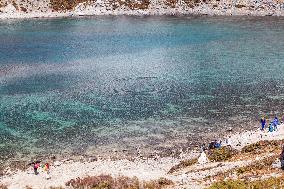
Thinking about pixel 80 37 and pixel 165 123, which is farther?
pixel 80 37

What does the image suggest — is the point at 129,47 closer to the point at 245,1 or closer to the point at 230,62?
the point at 230,62

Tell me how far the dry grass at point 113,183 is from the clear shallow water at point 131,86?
1156 cm

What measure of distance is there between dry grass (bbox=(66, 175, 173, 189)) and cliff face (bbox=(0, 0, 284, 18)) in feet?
482

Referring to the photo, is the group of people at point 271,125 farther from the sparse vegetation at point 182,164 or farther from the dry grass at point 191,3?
the dry grass at point 191,3

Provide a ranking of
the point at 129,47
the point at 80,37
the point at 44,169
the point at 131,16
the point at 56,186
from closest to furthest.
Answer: the point at 56,186 < the point at 44,169 < the point at 129,47 < the point at 80,37 < the point at 131,16

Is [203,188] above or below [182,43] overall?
below

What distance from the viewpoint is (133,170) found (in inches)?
1737

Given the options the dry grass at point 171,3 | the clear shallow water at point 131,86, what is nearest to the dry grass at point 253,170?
the clear shallow water at point 131,86

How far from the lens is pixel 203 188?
1197 inches

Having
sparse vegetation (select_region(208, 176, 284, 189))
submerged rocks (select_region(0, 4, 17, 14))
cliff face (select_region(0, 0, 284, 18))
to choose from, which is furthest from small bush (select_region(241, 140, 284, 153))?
submerged rocks (select_region(0, 4, 17, 14))

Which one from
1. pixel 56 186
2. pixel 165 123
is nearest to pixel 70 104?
pixel 165 123

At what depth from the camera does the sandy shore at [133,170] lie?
124ft

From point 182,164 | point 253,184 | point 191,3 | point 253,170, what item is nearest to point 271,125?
point 182,164

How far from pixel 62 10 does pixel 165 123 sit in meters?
134
